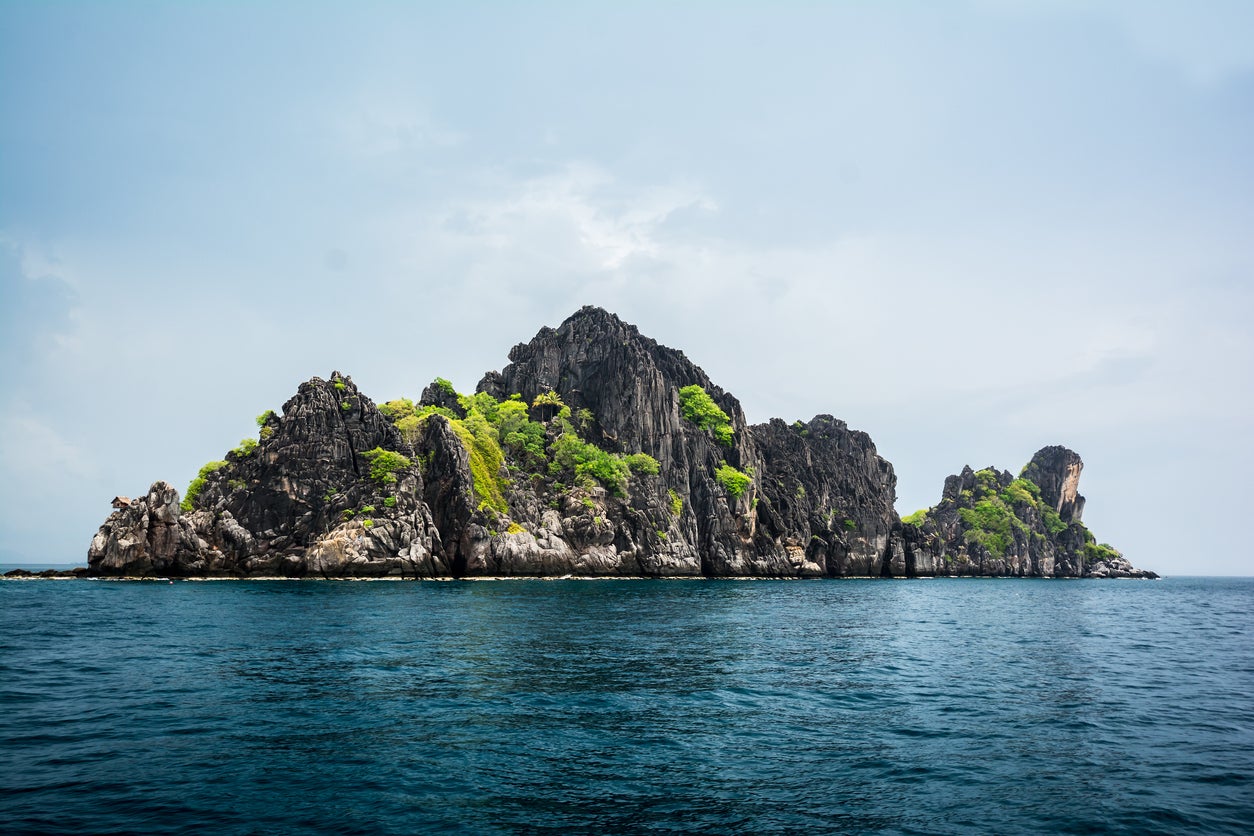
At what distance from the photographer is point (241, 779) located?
1489cm

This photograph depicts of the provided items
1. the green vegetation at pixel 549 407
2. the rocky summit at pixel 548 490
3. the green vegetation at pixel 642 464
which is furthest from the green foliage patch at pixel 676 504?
the green vegetation at pixel 549 407

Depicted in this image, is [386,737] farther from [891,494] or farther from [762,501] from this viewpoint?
[891,494]

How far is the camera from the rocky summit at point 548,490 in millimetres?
89938

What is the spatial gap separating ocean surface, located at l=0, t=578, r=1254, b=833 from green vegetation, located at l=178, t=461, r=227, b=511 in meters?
57.1

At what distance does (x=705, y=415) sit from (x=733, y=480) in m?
19.4

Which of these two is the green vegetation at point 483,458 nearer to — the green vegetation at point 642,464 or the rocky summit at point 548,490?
the rocky summit at point 548,490

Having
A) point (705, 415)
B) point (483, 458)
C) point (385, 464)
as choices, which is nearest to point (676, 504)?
point (705, 415)

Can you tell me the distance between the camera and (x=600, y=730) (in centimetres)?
1975

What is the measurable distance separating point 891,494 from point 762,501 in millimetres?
54697

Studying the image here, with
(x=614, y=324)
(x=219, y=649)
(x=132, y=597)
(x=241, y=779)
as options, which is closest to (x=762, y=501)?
(x=614, y=324)

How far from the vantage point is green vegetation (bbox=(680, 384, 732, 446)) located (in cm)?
15362

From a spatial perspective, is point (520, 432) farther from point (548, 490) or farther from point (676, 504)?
point (676, 504)

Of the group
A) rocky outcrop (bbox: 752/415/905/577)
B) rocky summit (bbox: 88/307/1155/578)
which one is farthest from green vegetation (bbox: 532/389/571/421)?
rocky outcrop (bbox: 752/415/905/577)

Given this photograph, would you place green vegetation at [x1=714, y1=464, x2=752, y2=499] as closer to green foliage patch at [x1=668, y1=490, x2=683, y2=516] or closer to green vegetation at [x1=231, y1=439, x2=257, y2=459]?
green foliage patch at [x1=668, y1=490, x2=683, y2=516]
